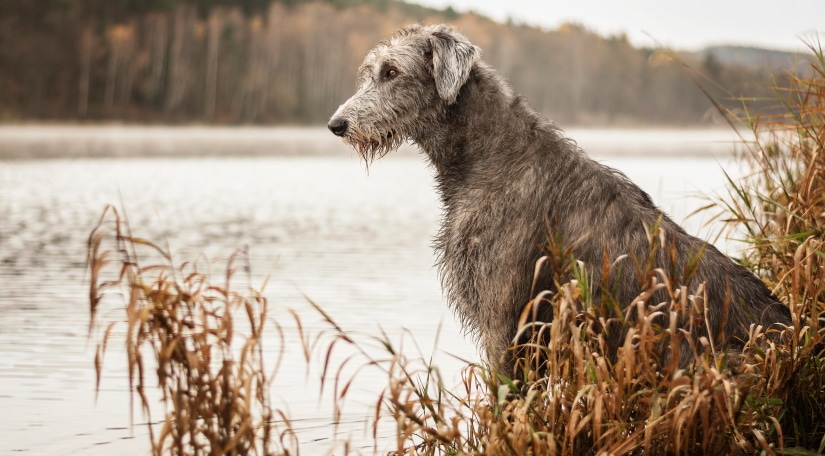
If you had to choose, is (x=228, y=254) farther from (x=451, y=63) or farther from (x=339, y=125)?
(x=451, y=63)

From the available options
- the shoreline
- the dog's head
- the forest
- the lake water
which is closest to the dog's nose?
the dog's head

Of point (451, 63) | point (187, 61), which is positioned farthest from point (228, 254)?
point (187, 61)

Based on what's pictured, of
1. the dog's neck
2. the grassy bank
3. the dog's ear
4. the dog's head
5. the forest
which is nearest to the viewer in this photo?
the grassy bank

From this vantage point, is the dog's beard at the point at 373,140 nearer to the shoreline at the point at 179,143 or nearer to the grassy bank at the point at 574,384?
the grassy bank at the point at 574,384

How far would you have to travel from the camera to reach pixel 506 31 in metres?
125

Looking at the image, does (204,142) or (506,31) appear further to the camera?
(506,31)

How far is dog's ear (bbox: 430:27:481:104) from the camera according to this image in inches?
203

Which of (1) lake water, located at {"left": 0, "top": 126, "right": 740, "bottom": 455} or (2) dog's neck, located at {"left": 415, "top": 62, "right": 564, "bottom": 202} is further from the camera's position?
(1) lake water, located at {"left": 0, "top": 126, "right": 740, "bottom": 455}

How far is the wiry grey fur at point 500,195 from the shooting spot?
15.0 feet

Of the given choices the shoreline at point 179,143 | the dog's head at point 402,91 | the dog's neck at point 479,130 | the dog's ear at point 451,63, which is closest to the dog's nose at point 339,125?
the dog's head at point 402,91

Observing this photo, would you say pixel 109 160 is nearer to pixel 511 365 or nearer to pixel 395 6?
pixel 511 365

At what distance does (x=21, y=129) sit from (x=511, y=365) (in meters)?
58.0

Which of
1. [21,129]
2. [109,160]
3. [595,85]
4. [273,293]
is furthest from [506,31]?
[273,293]

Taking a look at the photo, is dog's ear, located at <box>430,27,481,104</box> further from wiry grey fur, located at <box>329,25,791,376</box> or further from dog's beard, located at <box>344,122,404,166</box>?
dog's beard, located at <box>344,122,404,166</box>
